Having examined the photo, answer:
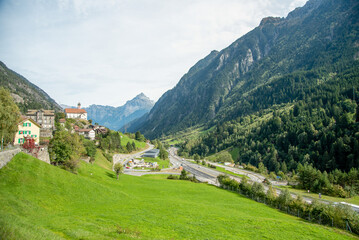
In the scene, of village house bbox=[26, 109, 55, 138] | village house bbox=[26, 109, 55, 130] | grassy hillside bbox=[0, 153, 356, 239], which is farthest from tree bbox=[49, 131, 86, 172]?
village house bbox=[26, 109, 55, 130]

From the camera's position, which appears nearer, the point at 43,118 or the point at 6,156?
the point at 6,156

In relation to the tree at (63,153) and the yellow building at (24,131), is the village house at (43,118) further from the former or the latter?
A: the tree at (63,153)

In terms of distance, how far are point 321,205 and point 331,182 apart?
63.8 meters

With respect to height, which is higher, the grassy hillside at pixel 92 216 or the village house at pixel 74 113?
the village house at pixel 74 113

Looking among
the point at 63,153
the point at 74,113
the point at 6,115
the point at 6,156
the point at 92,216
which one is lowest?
the point at 92,216

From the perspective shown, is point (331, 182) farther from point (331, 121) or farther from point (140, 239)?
point (140, 239)

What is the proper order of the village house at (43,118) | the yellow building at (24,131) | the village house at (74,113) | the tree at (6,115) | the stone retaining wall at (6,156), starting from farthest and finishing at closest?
the village house at (74,113) → the village house at (43,118) → the yellow building at (24,131) → the tree at (6,115) → the stone retaining wall at (6,156)

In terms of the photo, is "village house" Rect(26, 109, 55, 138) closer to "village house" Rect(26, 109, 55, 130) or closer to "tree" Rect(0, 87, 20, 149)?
"village house" Rect(26, 109, 55, 130)

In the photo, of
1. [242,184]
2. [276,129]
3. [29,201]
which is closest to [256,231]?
[29,201]

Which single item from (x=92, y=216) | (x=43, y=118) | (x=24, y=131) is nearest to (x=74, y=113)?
(x=43, y=118)

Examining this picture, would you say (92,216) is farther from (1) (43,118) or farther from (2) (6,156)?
(1) (43,118)

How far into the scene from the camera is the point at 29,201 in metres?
24.7

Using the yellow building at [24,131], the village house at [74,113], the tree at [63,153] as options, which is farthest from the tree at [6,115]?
the village house at [74,113]

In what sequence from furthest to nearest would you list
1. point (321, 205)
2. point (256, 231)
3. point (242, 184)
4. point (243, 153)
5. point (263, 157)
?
point (243, 153), point (263, 157), point (242, 184), point (321, 205), point (256, 231)
